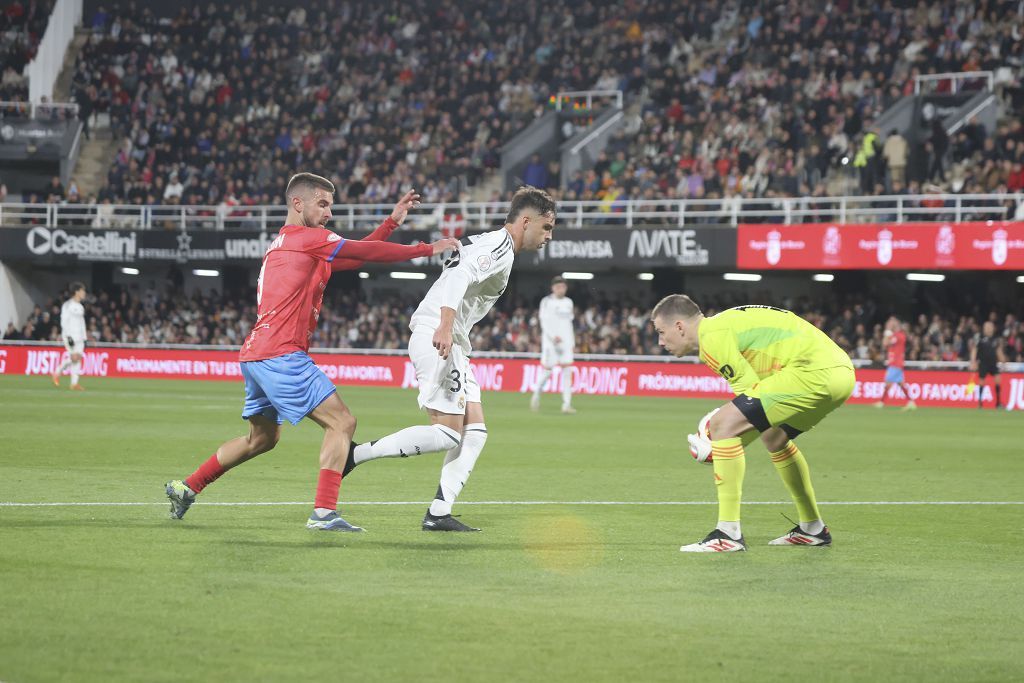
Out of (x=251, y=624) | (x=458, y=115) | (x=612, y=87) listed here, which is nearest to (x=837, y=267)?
(x=612, y=87)

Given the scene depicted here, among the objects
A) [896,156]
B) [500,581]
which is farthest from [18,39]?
[500,581]

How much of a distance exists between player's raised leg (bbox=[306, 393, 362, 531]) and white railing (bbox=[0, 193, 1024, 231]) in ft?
87.9

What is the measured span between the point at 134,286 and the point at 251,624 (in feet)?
150

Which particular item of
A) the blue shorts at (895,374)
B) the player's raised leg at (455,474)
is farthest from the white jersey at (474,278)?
the blue shorts at (895,374)

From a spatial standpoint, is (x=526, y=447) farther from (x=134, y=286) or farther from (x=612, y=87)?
(x=134, y=286)

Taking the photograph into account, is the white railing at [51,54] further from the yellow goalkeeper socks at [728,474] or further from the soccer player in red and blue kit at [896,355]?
the yellow goalkeeper socks at [728,474]

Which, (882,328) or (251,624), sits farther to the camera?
(882,328)

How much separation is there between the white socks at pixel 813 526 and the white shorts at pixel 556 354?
18.2 m

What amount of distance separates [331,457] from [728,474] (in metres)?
2.48

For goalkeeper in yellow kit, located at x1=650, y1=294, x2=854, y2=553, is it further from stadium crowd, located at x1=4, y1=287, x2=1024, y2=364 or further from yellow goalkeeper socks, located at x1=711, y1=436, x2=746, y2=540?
stadium crowd, located at x1=4, y1=287, x2=1024, y2=364

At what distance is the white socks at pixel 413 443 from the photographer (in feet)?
29.6

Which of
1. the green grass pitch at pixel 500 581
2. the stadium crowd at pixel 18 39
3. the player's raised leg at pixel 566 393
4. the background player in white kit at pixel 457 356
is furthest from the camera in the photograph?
the stadium crowd at pixel 18 39

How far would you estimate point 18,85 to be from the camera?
51.4 metres

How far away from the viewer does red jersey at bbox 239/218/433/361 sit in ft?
29.2
